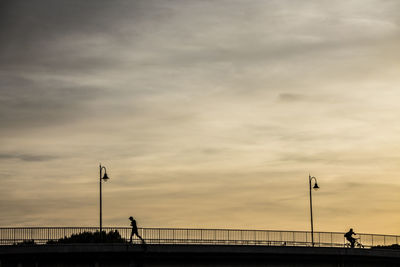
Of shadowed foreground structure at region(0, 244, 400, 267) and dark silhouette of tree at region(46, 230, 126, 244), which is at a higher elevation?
dark silhouette of tree at region(46, 230, 126, 244)

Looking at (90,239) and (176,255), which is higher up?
(90,239)

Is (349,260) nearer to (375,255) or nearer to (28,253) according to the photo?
(375,255)

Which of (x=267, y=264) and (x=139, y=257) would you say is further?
(x=267, y=264)

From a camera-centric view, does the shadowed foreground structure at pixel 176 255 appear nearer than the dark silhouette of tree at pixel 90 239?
Yes

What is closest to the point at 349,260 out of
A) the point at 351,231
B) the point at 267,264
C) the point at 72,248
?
the point at 351,231

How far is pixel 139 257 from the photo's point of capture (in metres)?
71.0

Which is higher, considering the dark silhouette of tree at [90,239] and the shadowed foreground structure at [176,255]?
the dark silhouette of tree at [90,239]

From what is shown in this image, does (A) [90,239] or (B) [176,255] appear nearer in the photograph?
(B) [176,255]

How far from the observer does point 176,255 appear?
7219 centimetres

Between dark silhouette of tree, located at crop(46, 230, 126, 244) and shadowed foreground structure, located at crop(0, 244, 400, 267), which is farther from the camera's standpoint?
dark silhouette of tree, located at crop(46, 230, 126, 244)

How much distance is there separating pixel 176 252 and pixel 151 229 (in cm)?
411

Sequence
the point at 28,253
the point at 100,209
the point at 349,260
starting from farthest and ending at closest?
the point at 349,260 → the point at 100,209 → the point at 28,253

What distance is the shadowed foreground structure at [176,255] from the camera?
67688 mm

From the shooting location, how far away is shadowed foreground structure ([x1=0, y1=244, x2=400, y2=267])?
67688mm
